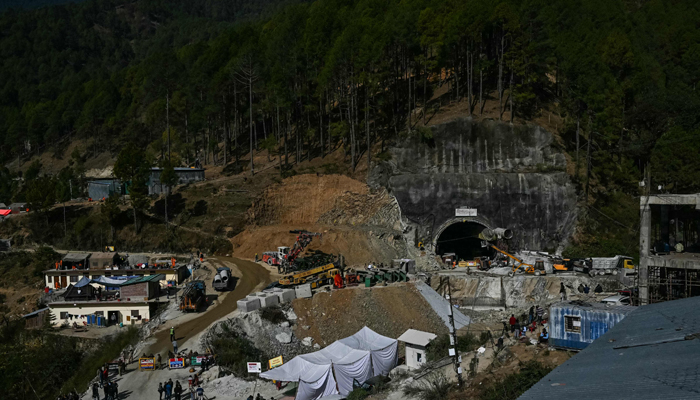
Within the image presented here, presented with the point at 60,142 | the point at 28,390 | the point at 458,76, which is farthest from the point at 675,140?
the point at 60,142

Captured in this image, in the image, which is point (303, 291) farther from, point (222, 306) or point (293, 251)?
point (293, 251)

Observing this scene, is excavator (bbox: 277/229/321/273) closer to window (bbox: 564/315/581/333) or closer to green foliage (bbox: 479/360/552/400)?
window (bbox: 564/315/581/333)

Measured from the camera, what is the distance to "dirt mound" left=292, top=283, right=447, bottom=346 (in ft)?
140

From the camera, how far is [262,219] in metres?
64.1

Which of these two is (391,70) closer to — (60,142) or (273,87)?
(273,87)

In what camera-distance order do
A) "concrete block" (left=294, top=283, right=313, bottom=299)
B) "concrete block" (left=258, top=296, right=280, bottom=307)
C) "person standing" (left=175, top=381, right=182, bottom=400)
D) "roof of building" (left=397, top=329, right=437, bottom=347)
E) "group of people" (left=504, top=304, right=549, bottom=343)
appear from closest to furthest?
"person standing" (left=175, top=381, right=182, bottom=400) < "group of people" (left=504, top=304, right=549, bottom=343) < "roof of building" (left=397, top=329, right=437, bottom=347) < "concrete block" (left=258, top=296, right=280, bottom=307) < "concrete block" (left=294, top=283, right=313, bottom=299)

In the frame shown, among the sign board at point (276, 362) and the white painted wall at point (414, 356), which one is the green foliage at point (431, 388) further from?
the sign board at point (276, 362)

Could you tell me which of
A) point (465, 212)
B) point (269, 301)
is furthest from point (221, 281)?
point (465, 212)

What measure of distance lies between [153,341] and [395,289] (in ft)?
61.2

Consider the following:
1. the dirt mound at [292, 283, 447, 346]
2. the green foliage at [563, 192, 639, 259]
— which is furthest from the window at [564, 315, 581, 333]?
the green foliage at [563, 192, 639, 259]

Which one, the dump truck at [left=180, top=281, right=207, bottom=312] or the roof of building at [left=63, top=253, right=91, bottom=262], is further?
the roof of building at [left=63, top=253, right=91, bottom=262]

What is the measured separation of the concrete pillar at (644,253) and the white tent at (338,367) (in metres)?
16.1

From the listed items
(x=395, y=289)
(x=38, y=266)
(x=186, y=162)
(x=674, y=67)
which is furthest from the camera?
(x=186, y=162)

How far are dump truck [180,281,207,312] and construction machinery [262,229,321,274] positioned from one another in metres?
9.26
